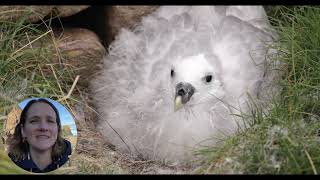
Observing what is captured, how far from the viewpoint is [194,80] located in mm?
3611

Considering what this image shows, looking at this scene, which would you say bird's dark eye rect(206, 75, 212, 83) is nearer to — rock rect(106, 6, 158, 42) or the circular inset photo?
the circular inset photo

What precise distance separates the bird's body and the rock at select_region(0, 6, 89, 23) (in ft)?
1.39

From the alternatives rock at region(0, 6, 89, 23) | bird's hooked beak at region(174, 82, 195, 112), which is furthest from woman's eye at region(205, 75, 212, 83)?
rock at region(0, 6, 89, 23)

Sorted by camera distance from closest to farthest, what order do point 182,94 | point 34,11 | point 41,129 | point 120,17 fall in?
point 41,129 → point 182,94 → point 34,11 → point 120,17

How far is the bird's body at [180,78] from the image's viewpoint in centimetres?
370

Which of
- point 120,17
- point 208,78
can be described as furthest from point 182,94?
point 120,17

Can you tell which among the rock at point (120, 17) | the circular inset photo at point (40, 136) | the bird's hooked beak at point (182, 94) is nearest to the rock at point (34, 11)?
the rock at point (120, 17)

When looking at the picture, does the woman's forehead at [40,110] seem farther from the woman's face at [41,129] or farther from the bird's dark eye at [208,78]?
the bird's dark eye at [208,78]

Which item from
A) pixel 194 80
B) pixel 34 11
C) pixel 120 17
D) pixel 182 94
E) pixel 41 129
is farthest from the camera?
pixel 120 17

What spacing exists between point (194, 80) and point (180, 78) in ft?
0.27

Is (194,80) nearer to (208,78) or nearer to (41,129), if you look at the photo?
(208,78)

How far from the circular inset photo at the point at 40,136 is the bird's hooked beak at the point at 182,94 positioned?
0.60 metres

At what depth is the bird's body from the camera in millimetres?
3695

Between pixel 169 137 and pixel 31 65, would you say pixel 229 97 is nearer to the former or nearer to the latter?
pixel 169 137
